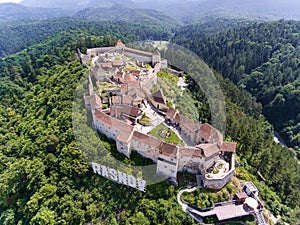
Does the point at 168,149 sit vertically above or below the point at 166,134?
above

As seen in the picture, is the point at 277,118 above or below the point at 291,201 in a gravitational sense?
below

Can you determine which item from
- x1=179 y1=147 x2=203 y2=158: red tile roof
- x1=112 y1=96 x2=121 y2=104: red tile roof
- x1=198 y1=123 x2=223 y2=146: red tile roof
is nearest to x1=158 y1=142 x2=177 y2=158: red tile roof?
x1=179 y1=147 x2=203 y2=158: red tile roof

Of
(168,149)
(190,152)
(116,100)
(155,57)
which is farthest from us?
(155,57)

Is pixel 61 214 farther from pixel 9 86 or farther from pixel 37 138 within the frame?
pixel 9 86

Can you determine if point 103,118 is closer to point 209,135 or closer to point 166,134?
point 166,134

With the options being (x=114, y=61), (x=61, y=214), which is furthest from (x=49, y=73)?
(x=61, y=214)

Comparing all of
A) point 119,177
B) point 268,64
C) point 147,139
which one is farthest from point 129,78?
point 268,64

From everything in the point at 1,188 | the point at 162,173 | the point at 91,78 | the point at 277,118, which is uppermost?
the point at 91,78
